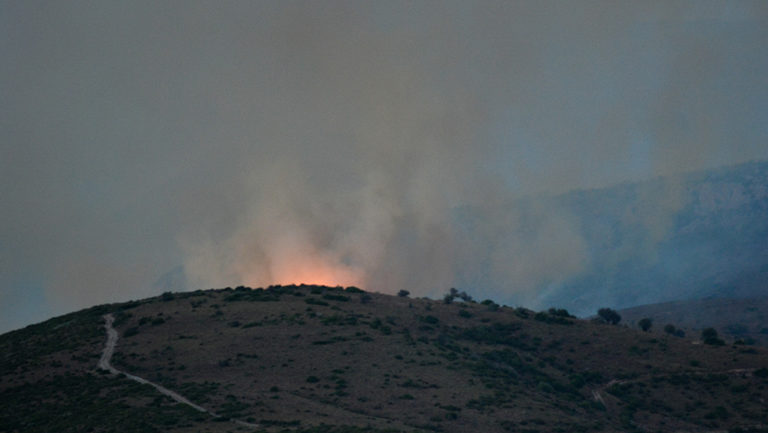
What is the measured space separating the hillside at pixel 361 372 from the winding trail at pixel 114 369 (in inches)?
29.3

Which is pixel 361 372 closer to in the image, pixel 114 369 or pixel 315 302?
pixel 114 369

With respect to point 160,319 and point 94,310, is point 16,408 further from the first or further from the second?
point 94,310

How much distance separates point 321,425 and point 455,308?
64.7 m

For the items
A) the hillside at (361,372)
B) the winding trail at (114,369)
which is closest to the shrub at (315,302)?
the hillside at (361,372)

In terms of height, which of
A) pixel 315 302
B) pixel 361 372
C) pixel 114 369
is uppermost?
pixel 315 302

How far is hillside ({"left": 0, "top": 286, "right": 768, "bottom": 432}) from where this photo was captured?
65938 millimetres

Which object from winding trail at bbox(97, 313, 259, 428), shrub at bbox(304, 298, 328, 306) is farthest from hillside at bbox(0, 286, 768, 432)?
winding trail at bbox(97, 313, 259, 428)

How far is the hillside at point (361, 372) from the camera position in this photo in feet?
216

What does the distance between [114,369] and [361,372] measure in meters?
32.7

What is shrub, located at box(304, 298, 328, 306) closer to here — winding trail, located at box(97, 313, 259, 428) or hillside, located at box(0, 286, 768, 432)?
hillside, located at box(0, 286, 768, 432)

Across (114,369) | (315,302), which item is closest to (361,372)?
(114,369)

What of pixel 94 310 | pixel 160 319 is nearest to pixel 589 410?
pixel 160 319

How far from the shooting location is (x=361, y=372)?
8019 centimetres

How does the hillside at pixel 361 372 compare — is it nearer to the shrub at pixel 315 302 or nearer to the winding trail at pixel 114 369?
the shrub at pixel 315 302
